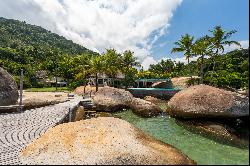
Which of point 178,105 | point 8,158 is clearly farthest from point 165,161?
point 178,105

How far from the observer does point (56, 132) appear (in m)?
11.1

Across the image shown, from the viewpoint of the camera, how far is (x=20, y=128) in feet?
53.2

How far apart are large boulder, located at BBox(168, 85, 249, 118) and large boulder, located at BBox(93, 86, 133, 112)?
1060 cm

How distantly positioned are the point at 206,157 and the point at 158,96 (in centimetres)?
4509

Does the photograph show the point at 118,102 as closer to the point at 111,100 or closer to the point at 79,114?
the point at 111,100

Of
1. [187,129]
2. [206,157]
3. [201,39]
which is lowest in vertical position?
[187,129]

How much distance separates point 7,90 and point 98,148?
1596 cm

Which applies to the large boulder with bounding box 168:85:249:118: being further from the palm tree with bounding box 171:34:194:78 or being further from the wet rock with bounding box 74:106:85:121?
the palm tree with bounding box 171:34:194:78

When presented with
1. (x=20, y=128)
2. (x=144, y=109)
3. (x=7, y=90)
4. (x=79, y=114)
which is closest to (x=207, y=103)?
(x=144, y=109)

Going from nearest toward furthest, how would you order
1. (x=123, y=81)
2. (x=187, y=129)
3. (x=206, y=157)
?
(x=206, y=157)
(x=187, y=129)
(x=123, y=81)

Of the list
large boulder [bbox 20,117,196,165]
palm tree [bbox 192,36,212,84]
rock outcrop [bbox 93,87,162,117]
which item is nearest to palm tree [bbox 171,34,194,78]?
palm tree [bbox 192,36,212,84]

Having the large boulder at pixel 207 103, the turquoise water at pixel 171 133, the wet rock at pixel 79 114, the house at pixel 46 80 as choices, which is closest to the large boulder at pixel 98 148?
the turquoise water at pixel 171 133

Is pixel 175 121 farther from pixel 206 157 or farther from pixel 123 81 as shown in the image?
pixel 123 81

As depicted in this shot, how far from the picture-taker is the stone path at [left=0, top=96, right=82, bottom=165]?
444 inches
